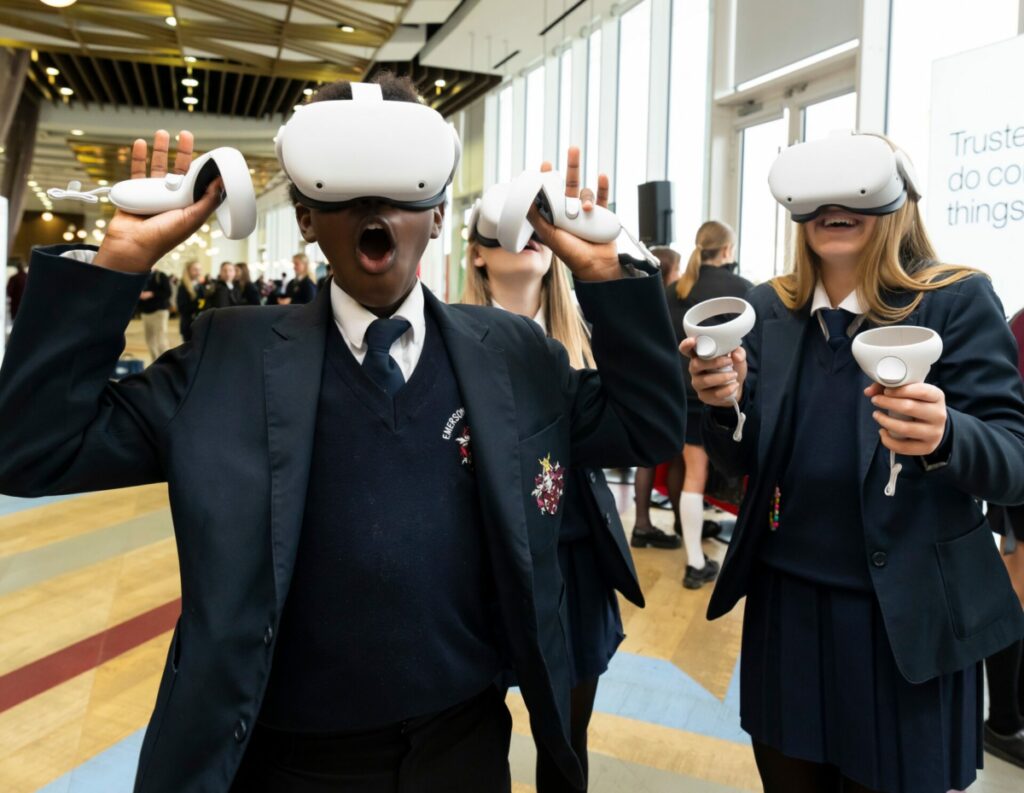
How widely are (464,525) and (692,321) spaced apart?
515mm

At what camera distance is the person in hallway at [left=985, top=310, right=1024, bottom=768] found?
7.36ft

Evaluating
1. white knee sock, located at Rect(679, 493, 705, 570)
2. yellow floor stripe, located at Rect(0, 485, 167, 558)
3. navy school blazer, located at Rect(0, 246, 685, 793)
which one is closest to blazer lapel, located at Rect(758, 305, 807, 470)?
navy school blazer, located at Rect(0, 246, 685, 793)

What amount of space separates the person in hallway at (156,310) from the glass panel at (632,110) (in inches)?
235

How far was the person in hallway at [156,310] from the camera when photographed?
425 inches

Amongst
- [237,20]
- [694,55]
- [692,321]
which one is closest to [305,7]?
[237,20]

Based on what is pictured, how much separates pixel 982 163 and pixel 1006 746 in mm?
1961

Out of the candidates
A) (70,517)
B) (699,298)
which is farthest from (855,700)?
(70,517)

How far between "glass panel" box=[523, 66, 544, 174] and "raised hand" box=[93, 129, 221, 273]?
10.2 metres

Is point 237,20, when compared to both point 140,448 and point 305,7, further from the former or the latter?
point 140,448

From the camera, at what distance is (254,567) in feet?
3.10

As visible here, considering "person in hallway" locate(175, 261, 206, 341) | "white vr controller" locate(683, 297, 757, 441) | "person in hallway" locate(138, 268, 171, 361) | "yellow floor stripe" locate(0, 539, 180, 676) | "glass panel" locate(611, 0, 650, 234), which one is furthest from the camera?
"person in hallway" locate(175, 261, 206, 341)

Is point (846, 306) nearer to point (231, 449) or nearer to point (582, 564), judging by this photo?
point (582, 564)

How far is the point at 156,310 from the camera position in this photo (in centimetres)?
1130

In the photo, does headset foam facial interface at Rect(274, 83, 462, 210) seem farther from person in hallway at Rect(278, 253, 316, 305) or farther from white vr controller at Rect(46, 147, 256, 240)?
person in hallway at Rect(278, 253, 316, 305)
